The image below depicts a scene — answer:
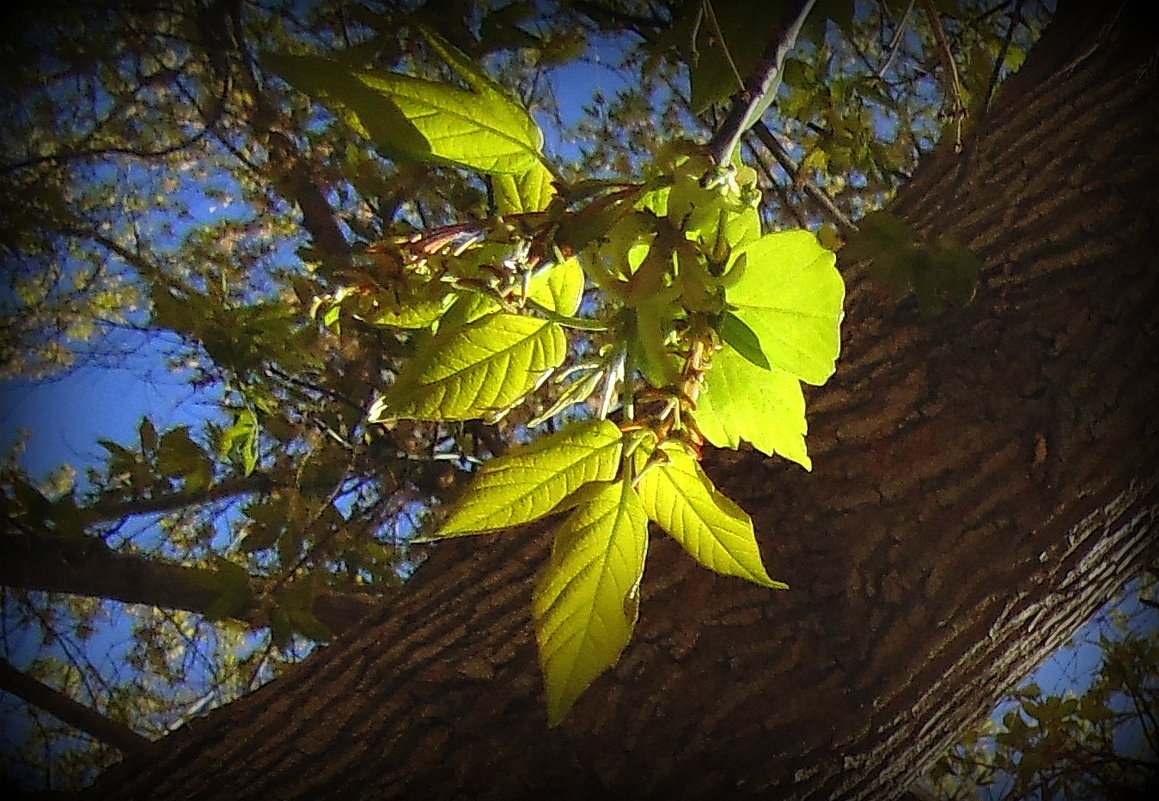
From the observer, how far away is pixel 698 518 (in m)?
0.27

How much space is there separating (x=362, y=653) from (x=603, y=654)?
0.97ft

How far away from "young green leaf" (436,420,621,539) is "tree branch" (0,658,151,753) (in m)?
0.47

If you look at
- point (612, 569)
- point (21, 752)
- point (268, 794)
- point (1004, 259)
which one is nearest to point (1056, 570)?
point (1004, 259)

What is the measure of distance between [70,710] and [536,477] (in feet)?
1.67

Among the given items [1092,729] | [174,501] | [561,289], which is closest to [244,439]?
[174,501]

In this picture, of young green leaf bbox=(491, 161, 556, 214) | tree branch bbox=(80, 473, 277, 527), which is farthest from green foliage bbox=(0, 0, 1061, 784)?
young green leaf bbox=(491, 161, 556, 214)

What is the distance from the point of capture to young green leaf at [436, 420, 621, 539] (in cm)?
25

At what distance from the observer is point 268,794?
47cm

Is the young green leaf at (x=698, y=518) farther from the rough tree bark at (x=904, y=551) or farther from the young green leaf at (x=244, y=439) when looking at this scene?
Answer: the young green leaf at (x=244, y=439)

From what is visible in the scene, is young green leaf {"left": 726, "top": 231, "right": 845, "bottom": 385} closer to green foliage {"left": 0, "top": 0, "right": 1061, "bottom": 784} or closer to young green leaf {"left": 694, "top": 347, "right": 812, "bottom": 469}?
young green leaf {"left": 694, "top": 347, "right": 812, "bottom": 469}

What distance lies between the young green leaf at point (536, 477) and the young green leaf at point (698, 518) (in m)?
0.02

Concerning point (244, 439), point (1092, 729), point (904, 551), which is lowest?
point (1092, 729)

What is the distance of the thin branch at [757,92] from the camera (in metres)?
0.26

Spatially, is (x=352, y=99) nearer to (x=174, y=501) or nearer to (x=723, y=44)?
(x=723, y=44)
